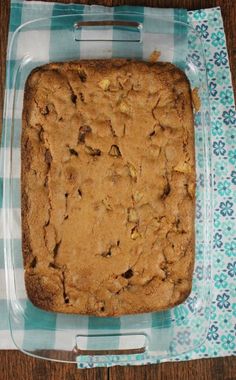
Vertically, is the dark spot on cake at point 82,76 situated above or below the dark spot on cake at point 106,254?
above

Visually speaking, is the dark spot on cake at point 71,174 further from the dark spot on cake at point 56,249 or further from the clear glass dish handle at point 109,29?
the clear glass dish handle at point 109,29

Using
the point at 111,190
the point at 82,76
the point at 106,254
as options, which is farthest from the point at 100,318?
the point at 82,76

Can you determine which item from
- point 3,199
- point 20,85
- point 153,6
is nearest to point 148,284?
point 3,199

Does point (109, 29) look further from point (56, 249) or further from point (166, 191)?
point (56, 249)

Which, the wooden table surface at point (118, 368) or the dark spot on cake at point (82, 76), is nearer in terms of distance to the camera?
the dark spot on cake at point (82, 76)

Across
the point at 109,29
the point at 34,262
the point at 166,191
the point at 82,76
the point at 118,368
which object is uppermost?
the point at 109,29

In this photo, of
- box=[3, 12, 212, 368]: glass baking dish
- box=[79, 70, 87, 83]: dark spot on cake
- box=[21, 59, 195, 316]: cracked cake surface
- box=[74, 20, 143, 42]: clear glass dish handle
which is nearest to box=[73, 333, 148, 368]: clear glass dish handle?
box=[3, 12, 212, 368]: glass baking dish

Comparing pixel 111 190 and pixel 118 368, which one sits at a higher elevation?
pixel 111 190

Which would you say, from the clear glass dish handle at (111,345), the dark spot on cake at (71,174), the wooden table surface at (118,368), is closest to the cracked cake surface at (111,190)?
the dark spot on cake at (71,174)
